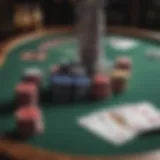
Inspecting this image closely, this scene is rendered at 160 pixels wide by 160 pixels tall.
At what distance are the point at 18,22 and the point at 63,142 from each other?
2439mm

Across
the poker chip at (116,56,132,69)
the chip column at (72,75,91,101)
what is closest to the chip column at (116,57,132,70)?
the poker chip at (116,56,132,69)

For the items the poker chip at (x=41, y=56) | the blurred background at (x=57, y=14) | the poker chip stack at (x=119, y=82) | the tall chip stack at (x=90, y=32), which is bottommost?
the blurred background at (x=57, y=14)

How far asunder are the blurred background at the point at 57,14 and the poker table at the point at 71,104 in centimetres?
120

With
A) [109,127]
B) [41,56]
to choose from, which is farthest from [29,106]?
[41,56]

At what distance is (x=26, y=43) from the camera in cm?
229

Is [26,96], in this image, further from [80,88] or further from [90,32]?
[90,32]

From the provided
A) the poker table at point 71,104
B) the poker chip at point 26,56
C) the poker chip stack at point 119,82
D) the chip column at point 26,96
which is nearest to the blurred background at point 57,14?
the poker table at point 71,104

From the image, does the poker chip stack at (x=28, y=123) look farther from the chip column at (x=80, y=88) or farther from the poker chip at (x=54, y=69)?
the poker chip at (x=54, y=69)

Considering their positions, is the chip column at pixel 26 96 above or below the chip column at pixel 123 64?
above

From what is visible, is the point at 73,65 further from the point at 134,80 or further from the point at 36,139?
the point at 36,139

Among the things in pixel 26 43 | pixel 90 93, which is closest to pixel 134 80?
pixel 90 93

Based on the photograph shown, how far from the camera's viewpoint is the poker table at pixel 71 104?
130 centimetres

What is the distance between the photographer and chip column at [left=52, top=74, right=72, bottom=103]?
161 centimetres

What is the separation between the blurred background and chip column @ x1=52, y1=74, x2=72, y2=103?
2063 millimetres
